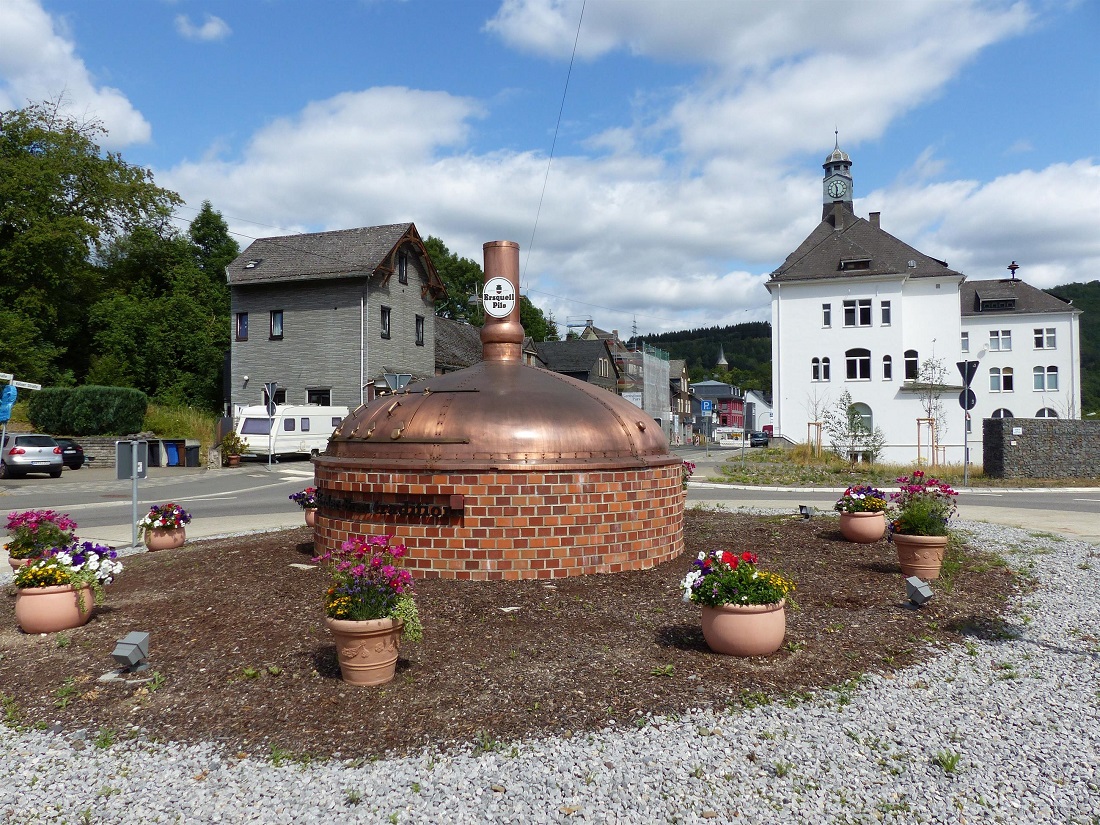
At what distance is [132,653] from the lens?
5797 mm

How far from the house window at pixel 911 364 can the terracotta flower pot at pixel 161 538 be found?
Answer: 44.6 m

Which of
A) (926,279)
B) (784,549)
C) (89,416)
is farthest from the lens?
(926,279)

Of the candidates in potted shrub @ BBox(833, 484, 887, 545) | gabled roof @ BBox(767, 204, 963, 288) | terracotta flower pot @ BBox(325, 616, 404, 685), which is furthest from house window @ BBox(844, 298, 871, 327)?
terracotta flower pot @ BBox(325, 616, 404, 685)

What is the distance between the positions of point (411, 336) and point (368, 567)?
126ft

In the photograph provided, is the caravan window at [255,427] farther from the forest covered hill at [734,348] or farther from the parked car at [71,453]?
the forest covered hill at [734,348]

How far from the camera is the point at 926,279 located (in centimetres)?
4719

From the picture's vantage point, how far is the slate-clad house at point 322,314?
127ft

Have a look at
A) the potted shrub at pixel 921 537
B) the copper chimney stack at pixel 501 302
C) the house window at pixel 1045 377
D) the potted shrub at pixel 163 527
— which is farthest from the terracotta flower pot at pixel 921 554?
the house window at pixel 1045 377

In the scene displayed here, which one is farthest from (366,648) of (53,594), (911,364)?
(911,364)

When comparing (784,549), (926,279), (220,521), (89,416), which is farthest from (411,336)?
(784,549)

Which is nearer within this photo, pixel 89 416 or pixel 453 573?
pixel 453 573

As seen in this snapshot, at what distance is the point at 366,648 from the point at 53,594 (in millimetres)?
3738

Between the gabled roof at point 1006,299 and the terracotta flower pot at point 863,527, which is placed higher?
the gabled roof at point 1006,299

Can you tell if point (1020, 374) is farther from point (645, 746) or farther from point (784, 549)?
point (645, 746)
